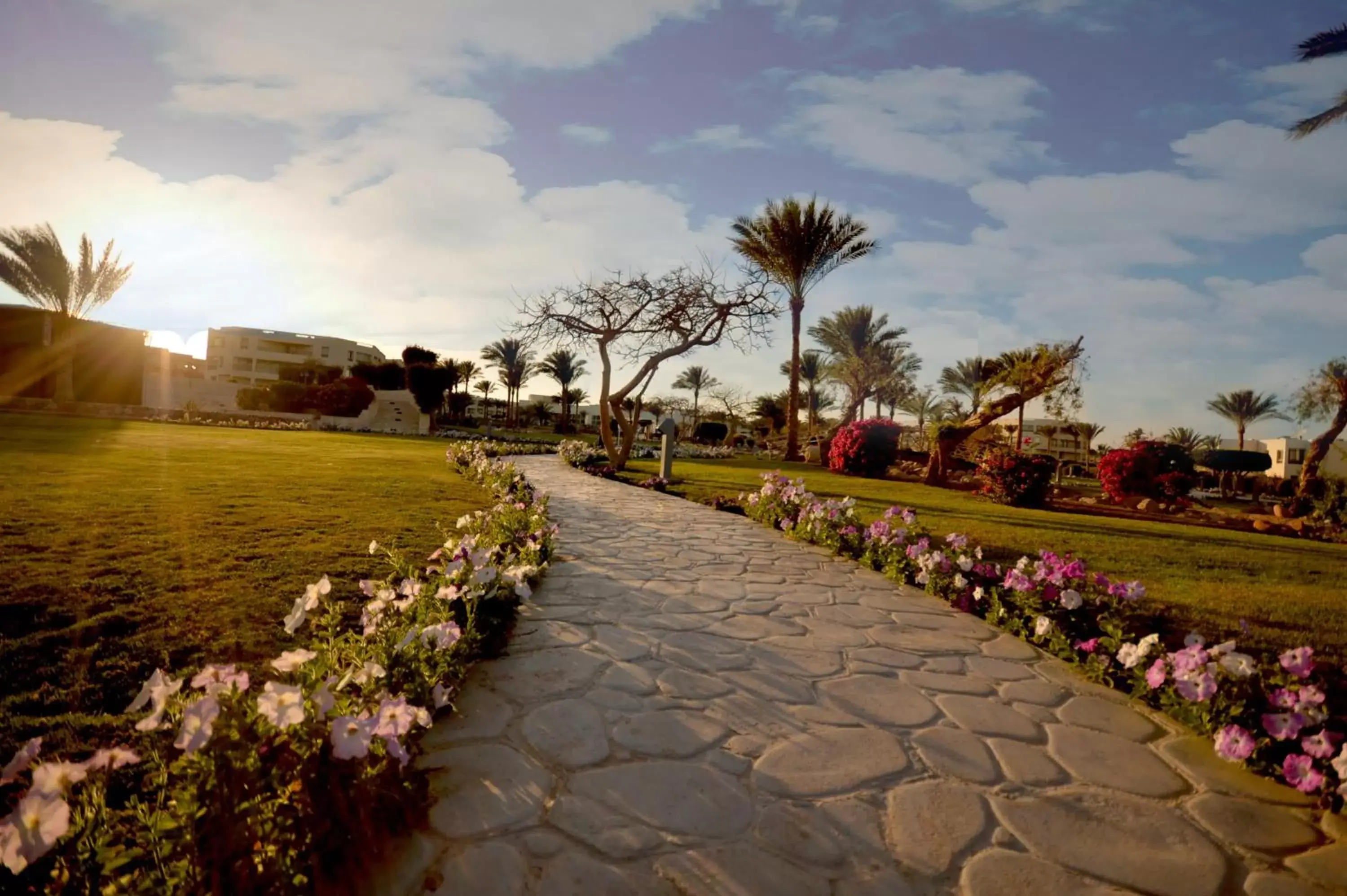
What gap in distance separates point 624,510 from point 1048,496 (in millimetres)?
9602

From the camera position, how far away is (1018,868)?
73.5 inches

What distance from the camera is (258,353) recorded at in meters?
68.7

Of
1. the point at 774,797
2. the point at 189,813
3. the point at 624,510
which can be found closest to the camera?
the point at 189,813

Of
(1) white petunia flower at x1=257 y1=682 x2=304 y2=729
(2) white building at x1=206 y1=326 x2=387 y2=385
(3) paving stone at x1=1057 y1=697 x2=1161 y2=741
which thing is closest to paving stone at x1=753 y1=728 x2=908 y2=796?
(3) paving stone at x1=1057 y1=697 x2=1161 y2=741

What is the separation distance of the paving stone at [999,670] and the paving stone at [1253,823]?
1.06m

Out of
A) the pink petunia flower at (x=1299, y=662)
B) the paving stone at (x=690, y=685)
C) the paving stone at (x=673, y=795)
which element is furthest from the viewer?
the paving stone at (x=690, y=685)

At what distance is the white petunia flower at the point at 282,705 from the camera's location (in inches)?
65.4

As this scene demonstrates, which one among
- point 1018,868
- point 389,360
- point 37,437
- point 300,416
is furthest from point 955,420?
point 389,360

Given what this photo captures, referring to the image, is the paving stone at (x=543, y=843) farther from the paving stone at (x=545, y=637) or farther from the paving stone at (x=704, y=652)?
the paving stone at (x=545, y=637)

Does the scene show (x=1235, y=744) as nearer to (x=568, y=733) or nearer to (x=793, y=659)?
(x=793, y=659)

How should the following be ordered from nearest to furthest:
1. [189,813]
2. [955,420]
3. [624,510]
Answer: [189,813] < [624,510] < [955,420]

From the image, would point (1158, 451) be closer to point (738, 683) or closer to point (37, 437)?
point (738, 683)

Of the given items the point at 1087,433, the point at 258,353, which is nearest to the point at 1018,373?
the point at 1087,433

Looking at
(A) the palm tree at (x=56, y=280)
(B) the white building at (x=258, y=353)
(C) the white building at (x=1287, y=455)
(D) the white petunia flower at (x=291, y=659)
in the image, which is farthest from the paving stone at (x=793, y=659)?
(B) the white building at (x=258, y=353)
